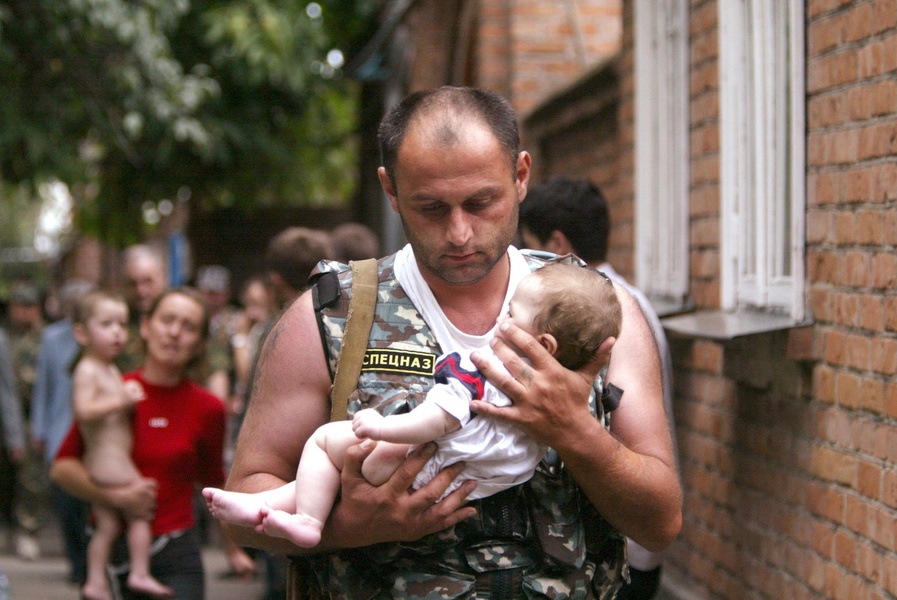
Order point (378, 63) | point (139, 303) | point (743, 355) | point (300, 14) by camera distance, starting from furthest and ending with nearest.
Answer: point (378, 63) < point (300, 14) < point (139, 303) < point (743, 355)

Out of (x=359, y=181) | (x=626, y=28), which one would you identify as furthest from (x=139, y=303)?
(x=359, y=181)

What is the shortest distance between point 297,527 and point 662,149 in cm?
396

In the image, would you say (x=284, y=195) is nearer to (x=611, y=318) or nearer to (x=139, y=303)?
(x=139, y=303)

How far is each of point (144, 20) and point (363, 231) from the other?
3.27m

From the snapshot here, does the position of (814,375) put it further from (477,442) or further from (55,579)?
(55,579)

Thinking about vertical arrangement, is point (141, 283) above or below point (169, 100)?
below

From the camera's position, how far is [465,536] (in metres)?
2.71

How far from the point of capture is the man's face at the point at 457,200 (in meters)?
2.69

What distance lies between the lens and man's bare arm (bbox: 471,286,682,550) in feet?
8.33

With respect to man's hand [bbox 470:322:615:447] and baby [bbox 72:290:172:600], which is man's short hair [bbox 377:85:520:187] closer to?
man's hand [bbox 470:322:615:447]

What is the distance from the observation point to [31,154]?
356 inches

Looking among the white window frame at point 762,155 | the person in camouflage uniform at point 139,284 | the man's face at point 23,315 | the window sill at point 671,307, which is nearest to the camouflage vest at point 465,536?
the white window frame at point 762,155

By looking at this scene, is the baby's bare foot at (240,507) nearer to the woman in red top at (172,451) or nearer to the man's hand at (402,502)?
the man's hand at (402,502)

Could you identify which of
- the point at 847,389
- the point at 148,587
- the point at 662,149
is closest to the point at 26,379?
the point at 148,587
